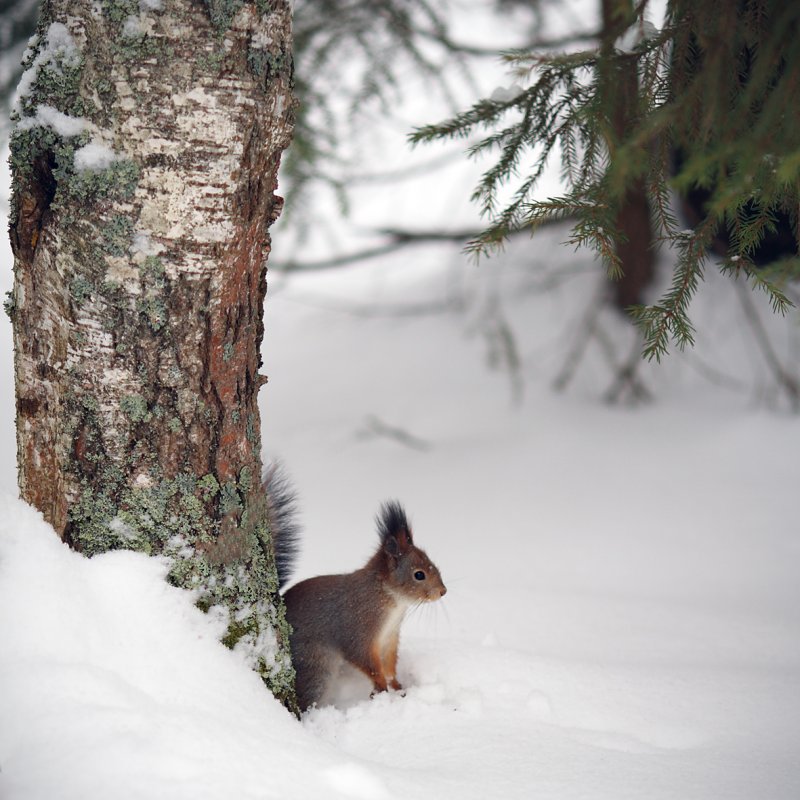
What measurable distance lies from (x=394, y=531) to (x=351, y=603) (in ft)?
0.82

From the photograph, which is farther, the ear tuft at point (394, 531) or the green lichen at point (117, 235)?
the ear tuft at point (394, 531)

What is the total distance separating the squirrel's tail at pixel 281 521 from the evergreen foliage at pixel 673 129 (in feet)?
2.98

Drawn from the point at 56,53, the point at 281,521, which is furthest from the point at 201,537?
the point at 56,53

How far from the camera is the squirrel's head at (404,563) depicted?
234 cm

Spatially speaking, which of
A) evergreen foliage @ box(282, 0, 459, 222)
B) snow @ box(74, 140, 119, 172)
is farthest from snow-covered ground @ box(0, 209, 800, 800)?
evergreen foliage @ box(282, 0, 459, 222)

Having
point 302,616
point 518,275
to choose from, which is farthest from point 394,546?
point 518,275

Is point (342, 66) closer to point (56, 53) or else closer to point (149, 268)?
point (56, 53)

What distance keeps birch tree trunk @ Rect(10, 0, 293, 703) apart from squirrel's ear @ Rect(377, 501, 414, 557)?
651 millimetres

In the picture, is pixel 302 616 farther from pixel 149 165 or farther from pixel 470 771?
pixel 149 165

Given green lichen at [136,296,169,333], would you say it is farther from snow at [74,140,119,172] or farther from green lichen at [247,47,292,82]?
green lichen at [247,47,292,82]

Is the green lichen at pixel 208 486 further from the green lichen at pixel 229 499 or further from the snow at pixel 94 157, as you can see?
the snow at pixel 94 157

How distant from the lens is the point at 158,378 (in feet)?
5.48

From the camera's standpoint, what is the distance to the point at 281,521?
7.61ft

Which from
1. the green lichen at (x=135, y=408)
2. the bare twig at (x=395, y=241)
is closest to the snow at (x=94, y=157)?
the green lichen at (x=135, y=408)
